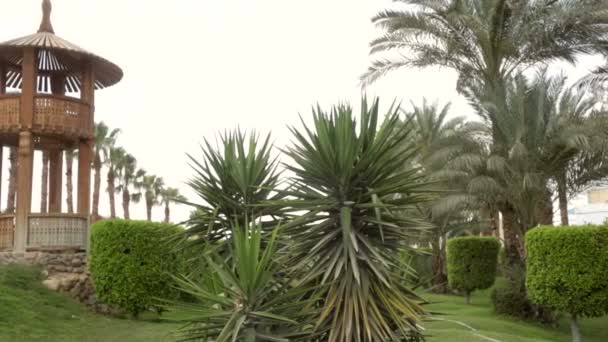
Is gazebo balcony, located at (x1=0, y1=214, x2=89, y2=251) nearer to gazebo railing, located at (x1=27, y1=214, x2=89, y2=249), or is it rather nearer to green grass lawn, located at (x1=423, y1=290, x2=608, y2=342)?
gazebo railing, located at (x1=27, y1=214, x2=89, y2=249)

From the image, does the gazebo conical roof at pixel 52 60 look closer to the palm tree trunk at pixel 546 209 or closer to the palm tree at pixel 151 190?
the palm tree trunk at pixel 546 209

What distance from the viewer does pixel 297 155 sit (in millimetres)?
7008

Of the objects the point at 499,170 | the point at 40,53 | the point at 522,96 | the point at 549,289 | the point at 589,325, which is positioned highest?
the point at 40,53

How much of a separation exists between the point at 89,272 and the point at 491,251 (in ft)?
47.9

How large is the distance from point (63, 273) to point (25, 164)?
Answer: 3.00 m

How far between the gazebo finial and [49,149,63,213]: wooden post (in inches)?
141

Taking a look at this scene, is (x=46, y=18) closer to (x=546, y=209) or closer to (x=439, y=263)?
(x=546, y=209)

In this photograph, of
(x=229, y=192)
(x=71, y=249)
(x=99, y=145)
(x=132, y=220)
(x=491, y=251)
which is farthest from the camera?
(x=99, y=145)

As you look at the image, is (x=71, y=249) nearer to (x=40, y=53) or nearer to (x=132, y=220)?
(x=132, y=220)

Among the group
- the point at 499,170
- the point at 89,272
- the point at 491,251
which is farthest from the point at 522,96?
the point at 89,272

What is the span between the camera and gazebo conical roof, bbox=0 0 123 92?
56.6 ft

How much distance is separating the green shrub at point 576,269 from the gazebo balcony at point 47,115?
12.8 metres

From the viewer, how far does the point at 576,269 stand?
1609cm

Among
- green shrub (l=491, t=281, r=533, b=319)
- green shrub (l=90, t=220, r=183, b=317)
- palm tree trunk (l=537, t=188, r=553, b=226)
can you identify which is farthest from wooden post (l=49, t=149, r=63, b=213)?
palm tree trunk (l=537, t=188, r=553, b=226)
